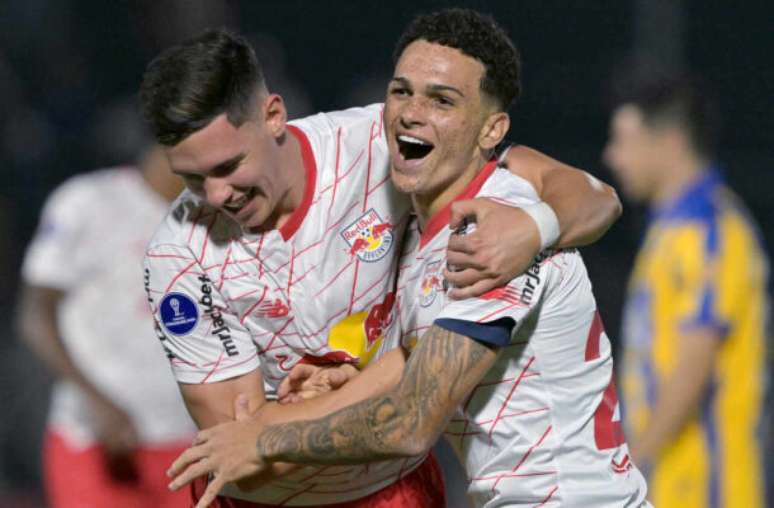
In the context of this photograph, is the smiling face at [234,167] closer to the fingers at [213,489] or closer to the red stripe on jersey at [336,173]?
the red stripe on jersey at [336,173]

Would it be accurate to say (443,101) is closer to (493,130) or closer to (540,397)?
(493,130)

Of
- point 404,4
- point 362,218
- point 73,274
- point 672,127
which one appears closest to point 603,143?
point 404,4

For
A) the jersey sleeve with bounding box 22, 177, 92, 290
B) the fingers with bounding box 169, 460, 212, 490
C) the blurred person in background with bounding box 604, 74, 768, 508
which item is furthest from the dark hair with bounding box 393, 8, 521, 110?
the jersey sleeve with bounding box 22, 177, 92, 290

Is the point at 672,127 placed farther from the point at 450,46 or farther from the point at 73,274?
the point at 450,46

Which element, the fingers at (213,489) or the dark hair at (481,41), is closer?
the fingers at (213,489)

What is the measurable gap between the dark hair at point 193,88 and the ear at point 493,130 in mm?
565

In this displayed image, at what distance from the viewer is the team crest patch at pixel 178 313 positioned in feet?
12.3

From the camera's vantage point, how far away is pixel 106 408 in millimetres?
5922

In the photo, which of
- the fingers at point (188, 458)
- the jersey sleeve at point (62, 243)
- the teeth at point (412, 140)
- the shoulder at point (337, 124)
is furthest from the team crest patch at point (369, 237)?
the jersey sleeve at point (62, 243)

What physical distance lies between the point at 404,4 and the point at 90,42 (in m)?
2.03

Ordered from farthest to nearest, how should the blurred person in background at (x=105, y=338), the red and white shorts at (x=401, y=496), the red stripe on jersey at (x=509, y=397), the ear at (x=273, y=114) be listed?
the blurred person in background at (x=105, y=338) < the red and white shorts at (x=401, y=496) < the ear at (x=273, y=114) < the red stripe on jersey at (x=509, y=397)

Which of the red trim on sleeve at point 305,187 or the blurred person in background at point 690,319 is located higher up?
the red trim on sleeve at point 305,187

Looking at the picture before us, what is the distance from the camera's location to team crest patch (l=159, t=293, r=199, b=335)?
12.3 feet

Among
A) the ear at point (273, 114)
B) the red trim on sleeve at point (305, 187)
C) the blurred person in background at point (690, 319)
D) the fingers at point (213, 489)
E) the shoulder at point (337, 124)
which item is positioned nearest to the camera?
the fingers at point (213, 489)
